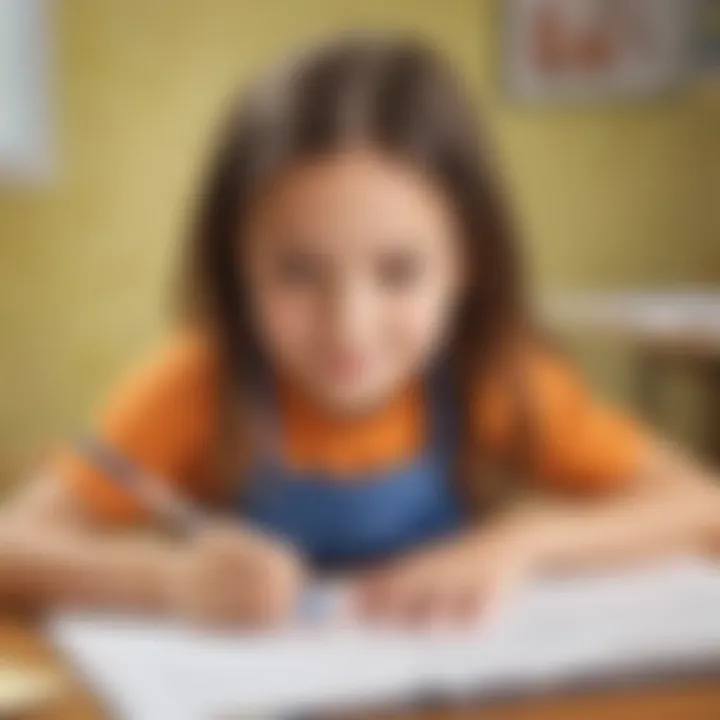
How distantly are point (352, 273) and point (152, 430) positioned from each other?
0.09 m

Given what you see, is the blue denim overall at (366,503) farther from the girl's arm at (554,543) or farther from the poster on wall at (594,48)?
the poster on wall at (594,48)

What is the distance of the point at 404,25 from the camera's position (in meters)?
0.46

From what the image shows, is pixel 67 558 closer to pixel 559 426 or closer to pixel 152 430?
pixel 152 430

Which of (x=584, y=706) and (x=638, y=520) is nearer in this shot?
(x=584, y=706)

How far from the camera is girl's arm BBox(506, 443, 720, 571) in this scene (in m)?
0.48

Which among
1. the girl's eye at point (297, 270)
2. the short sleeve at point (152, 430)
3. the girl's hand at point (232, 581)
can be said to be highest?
the girl's eye at point (297, 270)

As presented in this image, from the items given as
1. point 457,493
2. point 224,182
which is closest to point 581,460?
point 457,493

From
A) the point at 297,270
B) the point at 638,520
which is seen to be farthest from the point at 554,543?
the point at 297,270

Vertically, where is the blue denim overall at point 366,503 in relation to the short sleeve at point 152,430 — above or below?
below

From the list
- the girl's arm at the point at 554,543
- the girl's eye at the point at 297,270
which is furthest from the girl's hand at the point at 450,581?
the girl's eye at the point at 297,270

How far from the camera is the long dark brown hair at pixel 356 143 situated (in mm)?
435

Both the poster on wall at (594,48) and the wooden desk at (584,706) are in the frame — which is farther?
the poster on wall at (594,48)

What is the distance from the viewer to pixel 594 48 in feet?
1.59

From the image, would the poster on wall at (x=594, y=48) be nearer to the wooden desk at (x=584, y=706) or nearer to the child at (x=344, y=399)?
the child at (x=344, y=399)
